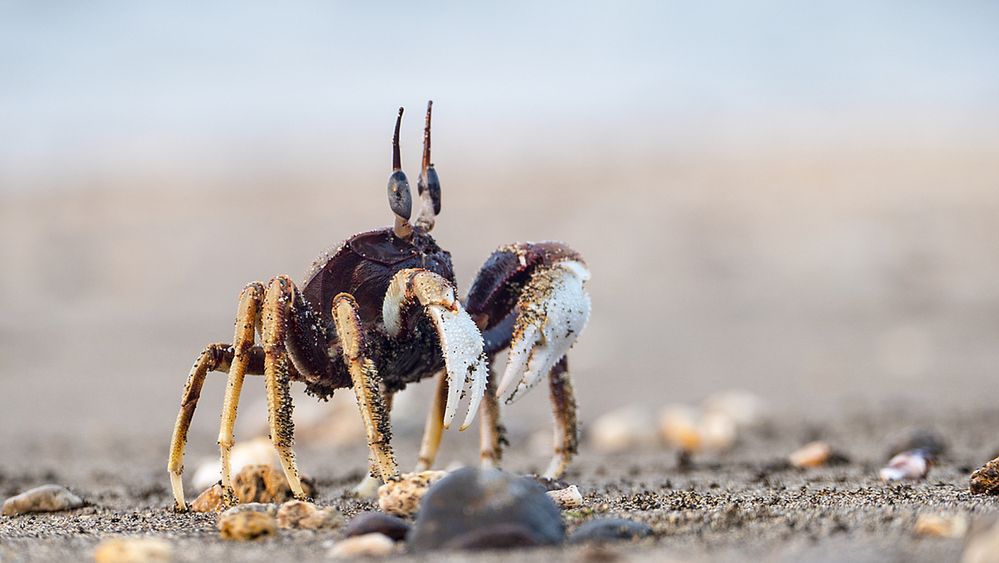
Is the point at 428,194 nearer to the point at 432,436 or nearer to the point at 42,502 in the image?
the point at 432,436

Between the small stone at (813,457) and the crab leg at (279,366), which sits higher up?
the crab leg at (279,366)

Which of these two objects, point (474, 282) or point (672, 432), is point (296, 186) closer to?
point (672, 432)

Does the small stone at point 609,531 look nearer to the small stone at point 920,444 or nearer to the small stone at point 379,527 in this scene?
the small stone at point 379,527

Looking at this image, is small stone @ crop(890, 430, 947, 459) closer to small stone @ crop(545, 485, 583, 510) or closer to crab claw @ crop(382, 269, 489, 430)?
small stone @ crop(545, 485, 583, 510)

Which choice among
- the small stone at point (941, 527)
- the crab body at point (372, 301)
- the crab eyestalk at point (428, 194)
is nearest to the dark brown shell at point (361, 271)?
the crab body at point (372, 301)

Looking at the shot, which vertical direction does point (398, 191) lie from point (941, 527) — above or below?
above

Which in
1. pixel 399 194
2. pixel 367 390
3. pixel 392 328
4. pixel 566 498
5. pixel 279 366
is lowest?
pixel 566 498

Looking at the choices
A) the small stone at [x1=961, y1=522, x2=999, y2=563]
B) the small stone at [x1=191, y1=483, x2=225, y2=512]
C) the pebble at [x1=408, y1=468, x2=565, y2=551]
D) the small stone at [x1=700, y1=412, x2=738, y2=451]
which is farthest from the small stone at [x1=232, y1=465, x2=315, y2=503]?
the small stone at [x1=700, y1=412, x2=738, y2=451]

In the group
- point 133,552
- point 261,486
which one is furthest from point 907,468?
point 133,552
